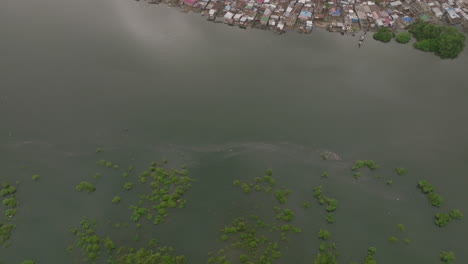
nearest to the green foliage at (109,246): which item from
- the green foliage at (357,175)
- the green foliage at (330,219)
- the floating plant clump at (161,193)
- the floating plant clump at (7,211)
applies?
the floating plant clump at (161,193)

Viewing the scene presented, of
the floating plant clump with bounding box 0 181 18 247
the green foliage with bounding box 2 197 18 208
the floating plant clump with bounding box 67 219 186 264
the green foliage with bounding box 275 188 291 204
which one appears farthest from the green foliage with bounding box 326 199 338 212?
the green foliage with bounding box 2 197 18 208

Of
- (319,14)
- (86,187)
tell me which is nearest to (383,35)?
(319,14)

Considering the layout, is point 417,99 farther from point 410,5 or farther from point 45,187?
point 45,187

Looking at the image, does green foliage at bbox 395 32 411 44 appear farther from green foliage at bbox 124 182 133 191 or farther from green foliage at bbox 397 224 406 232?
green foliage at bbox 124 182 133 191

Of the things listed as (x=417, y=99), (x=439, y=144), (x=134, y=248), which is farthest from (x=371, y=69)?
(x=134, y=248)

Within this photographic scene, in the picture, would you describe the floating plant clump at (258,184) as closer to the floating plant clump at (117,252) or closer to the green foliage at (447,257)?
the floating plant clump at (117,252)

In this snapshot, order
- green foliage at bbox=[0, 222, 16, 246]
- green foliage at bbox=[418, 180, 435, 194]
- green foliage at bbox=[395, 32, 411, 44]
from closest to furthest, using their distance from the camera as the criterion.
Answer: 1. green foliage at bbox=[0, 222, 16, 246]
2. green foliage at bbox=[418, 180, 435, 194]
3. green foliage at bbox=[395, 32, 411, 44]
